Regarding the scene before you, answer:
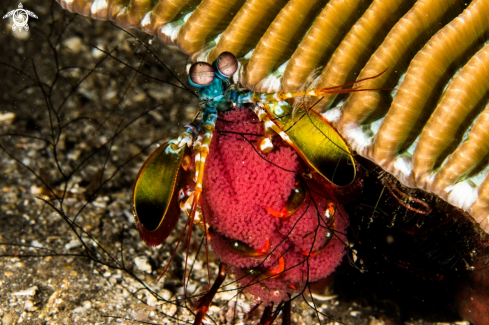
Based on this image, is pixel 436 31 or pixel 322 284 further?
pixel 322 284

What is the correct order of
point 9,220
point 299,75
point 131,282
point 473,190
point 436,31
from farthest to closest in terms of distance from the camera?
point 9,220 → point 131,282 → point 299,75 → point 436,31 → point 473,190

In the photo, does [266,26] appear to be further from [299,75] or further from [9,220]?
[9,220]

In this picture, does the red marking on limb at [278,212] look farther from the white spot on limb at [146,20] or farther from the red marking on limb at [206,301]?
the white spot on limb at [146,20]

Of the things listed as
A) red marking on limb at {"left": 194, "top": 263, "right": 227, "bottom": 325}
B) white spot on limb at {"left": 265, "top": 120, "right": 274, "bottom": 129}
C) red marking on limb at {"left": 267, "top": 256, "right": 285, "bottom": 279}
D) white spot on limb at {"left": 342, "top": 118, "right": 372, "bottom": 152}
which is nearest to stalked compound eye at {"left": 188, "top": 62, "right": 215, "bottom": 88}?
white spot on limb at {"left": 265, "top": 120, "right": 274, "bottom": 129}

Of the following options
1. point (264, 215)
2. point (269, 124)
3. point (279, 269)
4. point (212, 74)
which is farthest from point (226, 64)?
point (279, 269)

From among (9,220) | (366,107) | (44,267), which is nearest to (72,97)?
(9,220)

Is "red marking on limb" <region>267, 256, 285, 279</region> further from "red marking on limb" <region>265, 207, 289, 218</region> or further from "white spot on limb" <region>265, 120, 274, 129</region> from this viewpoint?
"white spot on limb" <region>265, 120, 274, 129</region>

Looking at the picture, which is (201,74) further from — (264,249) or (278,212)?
(264,249)

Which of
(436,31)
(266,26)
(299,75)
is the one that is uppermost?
(266,26)
